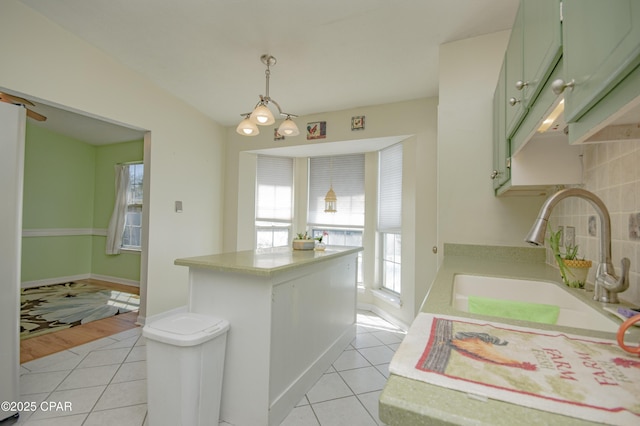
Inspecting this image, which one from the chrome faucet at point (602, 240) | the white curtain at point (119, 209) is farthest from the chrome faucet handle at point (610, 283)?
the white curtain at point (119, 209)

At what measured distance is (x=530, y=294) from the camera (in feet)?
4.65

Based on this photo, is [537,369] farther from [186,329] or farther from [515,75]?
[186,329]

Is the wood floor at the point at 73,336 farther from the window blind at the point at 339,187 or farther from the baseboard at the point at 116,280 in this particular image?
the window blind at the point at 339,187

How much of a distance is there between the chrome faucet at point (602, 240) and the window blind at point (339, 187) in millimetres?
3145

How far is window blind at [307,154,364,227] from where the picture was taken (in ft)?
13.5

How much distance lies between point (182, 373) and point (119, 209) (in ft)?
15.1

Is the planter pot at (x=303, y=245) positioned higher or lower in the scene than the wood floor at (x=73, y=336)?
higher

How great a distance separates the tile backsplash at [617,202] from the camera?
0.98 m

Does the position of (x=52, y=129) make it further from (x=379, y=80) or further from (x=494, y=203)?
(x=494, y=203)

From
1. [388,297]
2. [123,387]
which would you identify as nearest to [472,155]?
[388,297]

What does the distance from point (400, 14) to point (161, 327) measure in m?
2.56

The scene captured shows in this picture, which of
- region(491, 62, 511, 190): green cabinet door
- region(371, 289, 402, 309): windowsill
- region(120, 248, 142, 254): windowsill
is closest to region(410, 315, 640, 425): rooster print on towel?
region(491, 62, 511, 190): green cabinet door

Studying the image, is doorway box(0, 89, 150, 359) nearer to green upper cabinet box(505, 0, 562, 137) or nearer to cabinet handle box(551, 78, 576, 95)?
green upper cabinet box(505, 0, 562, 137)

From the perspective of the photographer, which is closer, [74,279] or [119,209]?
[119,209]
